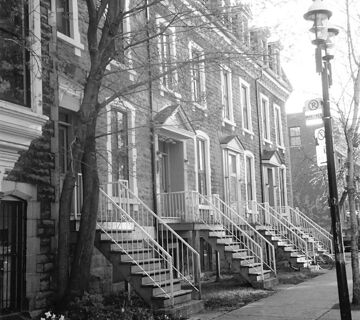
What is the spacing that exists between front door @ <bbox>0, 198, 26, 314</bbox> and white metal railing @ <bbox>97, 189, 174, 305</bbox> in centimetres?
178

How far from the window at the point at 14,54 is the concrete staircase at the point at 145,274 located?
459 cm

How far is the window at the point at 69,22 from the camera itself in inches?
470

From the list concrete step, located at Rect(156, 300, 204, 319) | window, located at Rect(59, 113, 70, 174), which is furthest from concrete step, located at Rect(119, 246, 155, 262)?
window, located at Rect(59, 113, 70, 174)

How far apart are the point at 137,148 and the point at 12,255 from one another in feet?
16.8

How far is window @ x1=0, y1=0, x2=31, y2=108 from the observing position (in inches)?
266

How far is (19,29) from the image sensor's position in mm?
7195

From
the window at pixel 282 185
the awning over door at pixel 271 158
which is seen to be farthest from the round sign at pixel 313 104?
the window at pixel 282 185

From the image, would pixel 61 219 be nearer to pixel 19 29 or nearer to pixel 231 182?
pixel 19 29

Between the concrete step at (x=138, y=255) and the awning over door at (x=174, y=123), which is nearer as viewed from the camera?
the concrete step at (x=138, y=255)

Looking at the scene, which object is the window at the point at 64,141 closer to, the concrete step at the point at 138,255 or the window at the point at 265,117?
the concrete step at the point at 138,255

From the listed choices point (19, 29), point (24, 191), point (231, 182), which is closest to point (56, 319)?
point (24, 191)

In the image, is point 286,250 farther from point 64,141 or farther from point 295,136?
point 295,136

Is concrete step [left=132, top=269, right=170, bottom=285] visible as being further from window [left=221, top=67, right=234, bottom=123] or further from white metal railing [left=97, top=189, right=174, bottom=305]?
window [left=221, top=67, right=234, bottom=123]

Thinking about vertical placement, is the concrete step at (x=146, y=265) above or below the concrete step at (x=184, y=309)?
above
